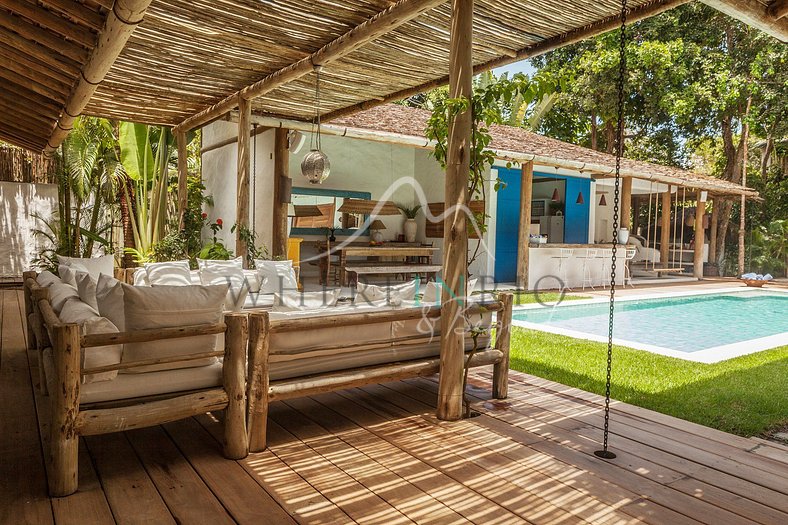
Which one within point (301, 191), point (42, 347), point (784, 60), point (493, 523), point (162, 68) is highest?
point (784, 60)

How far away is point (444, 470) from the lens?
3.04m

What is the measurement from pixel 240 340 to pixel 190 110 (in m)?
5.92

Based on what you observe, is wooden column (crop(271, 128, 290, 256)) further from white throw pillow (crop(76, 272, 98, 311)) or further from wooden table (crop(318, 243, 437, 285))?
white throw pillow (crop(76, 272, 98, 311))

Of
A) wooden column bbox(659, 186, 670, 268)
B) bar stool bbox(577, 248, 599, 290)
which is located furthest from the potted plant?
wooden column bbox(659, 186, 670, 268)

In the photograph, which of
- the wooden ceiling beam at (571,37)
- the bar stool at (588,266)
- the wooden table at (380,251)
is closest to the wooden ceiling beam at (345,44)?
→ the wooden ceiling beam at (571,37)

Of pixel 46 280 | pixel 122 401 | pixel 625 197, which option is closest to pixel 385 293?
pixel 122 401

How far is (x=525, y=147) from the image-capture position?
11.8 meters

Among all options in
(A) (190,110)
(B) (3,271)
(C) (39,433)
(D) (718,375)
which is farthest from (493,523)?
(B) (3,271)

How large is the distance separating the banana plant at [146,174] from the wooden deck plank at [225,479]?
6.78 m

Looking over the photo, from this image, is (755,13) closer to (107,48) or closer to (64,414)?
(107,48)

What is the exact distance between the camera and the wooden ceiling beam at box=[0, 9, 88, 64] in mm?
4133

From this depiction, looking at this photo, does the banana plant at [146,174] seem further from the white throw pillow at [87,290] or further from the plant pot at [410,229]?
the white throw pillow at [87,290]

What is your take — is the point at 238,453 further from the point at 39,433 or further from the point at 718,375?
the point at 718,375

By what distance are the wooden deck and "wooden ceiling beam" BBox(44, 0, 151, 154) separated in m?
2.64
